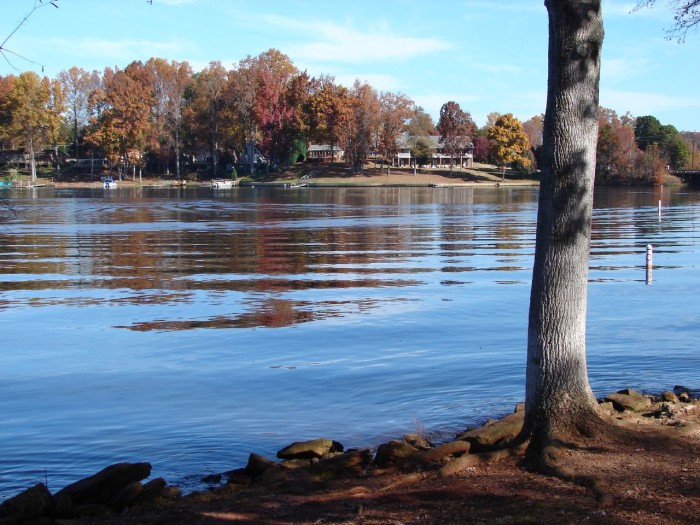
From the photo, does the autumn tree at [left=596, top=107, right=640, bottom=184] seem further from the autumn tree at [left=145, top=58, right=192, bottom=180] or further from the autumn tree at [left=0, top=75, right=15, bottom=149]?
the autumn tree at [left=0, top=75, right=15, bottom=149]

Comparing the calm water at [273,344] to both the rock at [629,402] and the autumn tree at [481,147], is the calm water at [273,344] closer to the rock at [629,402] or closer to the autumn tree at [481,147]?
the rock at [629,402]

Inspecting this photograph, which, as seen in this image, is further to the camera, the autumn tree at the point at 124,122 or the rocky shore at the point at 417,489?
the autumn tree at the point at 124,122

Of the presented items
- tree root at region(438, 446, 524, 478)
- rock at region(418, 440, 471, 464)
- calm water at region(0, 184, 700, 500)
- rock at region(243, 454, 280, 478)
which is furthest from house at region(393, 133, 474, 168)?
tree root at region(438, 446, 524, 478)

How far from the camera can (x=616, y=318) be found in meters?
16.5

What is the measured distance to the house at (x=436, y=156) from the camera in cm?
13125

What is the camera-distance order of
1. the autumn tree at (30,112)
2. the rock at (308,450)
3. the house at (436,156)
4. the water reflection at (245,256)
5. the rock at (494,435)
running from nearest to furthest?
the rock at (494,435) → the rock at (308,450) → the water reflection at (245,256) → the autumn tree at (30,112) → the house at (436,156)

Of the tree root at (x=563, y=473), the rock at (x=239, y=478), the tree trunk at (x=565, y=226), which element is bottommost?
the rock at (x=239, y=478)

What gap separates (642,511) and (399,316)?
1138 cm

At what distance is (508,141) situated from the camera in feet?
398

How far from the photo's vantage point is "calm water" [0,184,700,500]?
9781 millimetres

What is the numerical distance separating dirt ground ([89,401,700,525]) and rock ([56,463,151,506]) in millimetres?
592

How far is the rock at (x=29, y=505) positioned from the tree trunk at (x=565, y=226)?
413 cm

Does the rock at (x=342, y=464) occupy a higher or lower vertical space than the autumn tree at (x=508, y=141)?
lower

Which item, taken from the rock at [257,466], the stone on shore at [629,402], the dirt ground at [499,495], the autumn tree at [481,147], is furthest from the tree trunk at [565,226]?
the autumn tree at [481,147]
